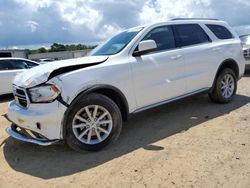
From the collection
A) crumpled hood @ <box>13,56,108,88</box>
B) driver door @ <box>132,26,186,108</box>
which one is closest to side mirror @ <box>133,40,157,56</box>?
driver door @ <box>132,26,186,108</box>

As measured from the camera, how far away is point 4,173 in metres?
3.95

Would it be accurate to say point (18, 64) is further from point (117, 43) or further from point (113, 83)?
point (113, 83)

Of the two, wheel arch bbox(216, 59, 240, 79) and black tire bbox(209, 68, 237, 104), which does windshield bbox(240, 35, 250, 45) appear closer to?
wheel arch bbox(216, 59, 240, 79)

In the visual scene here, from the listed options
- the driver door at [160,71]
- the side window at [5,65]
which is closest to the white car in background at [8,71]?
the side window at [5,65]

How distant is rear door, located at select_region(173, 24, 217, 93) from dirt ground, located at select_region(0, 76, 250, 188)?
737 mm

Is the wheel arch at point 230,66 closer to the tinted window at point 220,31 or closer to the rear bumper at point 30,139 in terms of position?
the tinted window at point 220,31

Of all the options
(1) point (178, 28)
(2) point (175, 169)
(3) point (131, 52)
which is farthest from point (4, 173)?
(1) point (178, 28)

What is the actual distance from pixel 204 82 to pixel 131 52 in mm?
1903

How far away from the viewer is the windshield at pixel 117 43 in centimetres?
504

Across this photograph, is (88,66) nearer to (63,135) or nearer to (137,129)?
(63,135)

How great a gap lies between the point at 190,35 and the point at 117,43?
1556mm

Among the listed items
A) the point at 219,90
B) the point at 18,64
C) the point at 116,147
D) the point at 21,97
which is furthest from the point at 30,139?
the point at 18,64

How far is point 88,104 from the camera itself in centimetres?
425

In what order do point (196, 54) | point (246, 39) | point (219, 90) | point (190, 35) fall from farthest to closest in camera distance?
point (246, 39), point (219, 90), point (190, 35), point (196, 54)
